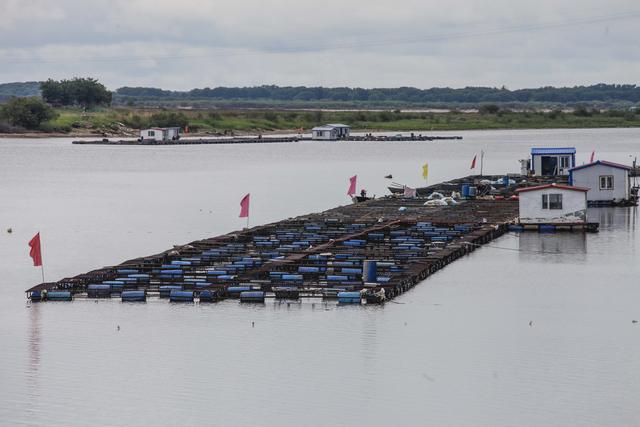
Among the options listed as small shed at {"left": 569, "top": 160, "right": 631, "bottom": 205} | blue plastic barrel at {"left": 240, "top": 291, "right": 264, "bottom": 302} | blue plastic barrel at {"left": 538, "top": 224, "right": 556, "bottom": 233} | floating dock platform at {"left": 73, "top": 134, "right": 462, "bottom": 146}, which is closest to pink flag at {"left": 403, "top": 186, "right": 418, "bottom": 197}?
small shed at {"left": 569, "top": 160, "right": 631, "bottom": 205}

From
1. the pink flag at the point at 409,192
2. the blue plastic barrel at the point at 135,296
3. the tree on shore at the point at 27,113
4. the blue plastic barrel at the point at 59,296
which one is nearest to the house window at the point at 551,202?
the pink flag at the point at 409,192

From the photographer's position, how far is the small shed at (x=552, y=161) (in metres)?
84.4

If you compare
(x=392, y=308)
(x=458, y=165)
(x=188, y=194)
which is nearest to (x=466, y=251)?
(x=392, y=308)

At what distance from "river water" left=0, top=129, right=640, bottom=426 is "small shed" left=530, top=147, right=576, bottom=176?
2252 cm

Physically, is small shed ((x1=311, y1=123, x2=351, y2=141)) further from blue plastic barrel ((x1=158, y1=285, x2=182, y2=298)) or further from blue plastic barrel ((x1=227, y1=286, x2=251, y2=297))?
blue plastic barrel ((x1=227, y1=286, x2=251, y2=297))

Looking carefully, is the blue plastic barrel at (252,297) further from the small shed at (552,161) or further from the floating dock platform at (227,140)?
the floating dock platform at (227,140)

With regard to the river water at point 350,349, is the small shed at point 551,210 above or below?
above

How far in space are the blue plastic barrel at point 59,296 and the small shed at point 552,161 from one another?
159ft

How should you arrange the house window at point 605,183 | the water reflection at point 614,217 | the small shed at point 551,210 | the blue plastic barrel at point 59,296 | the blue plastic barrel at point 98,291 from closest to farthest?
the blue plastic barrel at point 59,296, the blue plastic barrel at point 98,291, the small shed at point 551,210, the water reflection at point 614,217, the house window at point 605,183

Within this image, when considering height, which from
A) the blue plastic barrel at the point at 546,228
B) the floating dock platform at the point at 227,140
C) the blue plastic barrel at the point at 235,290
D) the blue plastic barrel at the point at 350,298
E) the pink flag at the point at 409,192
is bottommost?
the floating dock platform at the point at 227,140

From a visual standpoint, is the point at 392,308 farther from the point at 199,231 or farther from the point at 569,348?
the point at 199,231

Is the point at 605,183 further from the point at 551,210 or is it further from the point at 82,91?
the point at 82,91

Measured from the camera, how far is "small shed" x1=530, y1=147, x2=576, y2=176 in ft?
277

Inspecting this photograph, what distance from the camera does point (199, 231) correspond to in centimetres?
6297
